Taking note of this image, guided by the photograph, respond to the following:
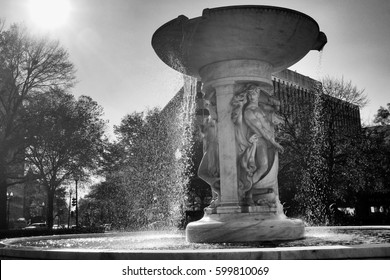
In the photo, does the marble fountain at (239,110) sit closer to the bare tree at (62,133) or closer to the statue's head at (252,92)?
the statue's head at (252,92)

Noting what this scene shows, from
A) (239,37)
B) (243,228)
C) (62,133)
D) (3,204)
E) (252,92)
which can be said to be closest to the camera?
(243,228)

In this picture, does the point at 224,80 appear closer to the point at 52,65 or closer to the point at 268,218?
the point at 268,218

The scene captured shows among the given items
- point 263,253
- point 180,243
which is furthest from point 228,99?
point 263,253

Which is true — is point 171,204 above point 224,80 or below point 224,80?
below

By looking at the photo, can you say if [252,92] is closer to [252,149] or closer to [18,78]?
[252,149]

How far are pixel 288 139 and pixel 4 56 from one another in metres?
18.9

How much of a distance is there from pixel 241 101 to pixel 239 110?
199 millimetres

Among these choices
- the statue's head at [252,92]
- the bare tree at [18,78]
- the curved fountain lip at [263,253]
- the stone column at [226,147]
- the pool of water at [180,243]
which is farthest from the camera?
the bare tree at [18,78]

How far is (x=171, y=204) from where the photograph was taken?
33.3 m

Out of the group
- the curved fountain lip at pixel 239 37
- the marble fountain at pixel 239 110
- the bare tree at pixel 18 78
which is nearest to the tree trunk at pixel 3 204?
the bare tree at pixel 18 78

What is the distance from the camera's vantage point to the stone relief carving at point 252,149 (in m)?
9.76

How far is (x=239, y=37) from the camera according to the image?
928 centimetres

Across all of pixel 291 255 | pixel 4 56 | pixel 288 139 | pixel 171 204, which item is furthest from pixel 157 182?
pixel 291 255

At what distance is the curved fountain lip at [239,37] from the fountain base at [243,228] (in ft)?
11.2
